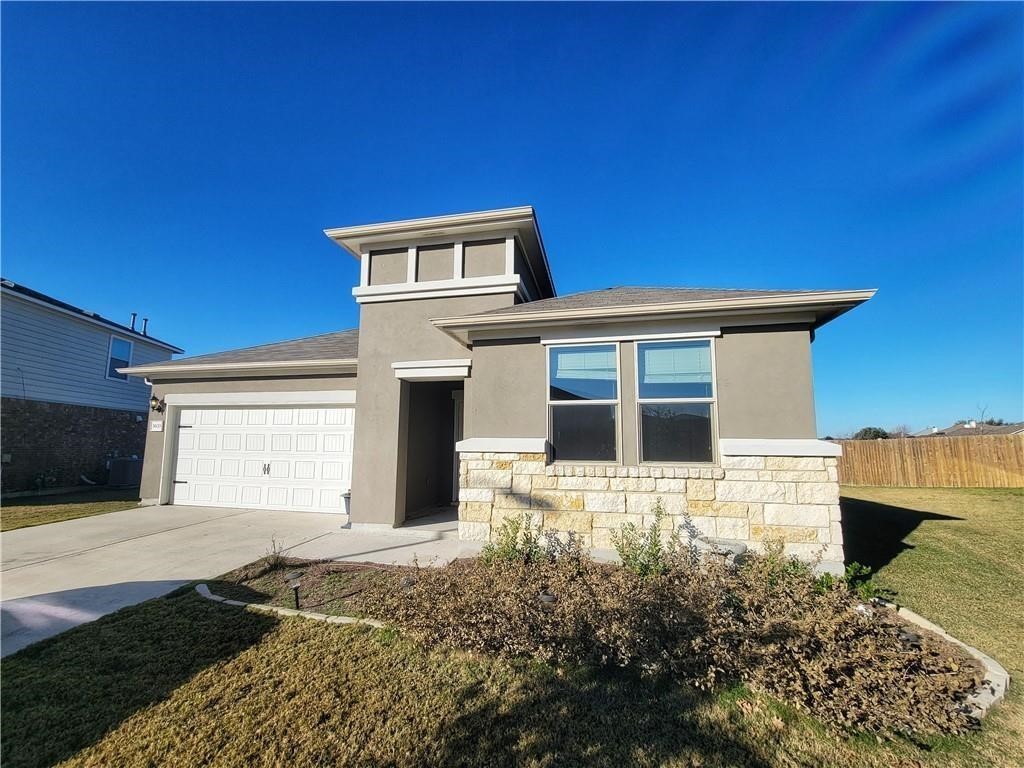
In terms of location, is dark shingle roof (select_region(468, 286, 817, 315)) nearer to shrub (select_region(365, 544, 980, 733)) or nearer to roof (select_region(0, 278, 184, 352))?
shrub (select_region(365, 544, 980, 733))

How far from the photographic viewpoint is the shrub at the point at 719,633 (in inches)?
117

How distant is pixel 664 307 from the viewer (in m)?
5.94

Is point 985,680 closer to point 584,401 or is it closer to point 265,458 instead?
point 584,401

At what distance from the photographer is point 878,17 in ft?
22.8

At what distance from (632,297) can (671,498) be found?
10.6 feet

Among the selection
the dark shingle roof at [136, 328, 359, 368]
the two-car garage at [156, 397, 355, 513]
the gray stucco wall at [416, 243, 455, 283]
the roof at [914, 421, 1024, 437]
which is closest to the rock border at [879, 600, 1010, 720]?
the gray stucco wall at [416, 243, 455, 283]

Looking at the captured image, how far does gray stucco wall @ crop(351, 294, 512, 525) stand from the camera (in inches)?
314

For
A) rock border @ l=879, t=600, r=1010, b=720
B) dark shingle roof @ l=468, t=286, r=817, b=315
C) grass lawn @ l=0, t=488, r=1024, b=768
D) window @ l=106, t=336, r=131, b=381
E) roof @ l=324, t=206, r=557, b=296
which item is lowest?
grass lawn @ l=0, t=488, r=1024, b=768

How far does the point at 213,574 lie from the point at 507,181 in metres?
9.38

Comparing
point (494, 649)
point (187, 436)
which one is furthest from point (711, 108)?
point (187, 436)

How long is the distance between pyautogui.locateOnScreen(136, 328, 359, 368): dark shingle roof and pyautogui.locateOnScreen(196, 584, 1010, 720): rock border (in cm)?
553

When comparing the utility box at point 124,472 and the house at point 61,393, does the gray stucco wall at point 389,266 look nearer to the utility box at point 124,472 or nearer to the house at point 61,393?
the house at point 61,393

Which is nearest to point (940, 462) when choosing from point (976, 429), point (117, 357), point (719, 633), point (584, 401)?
point (584, 401)

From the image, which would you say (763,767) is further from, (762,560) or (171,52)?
(171,52)
